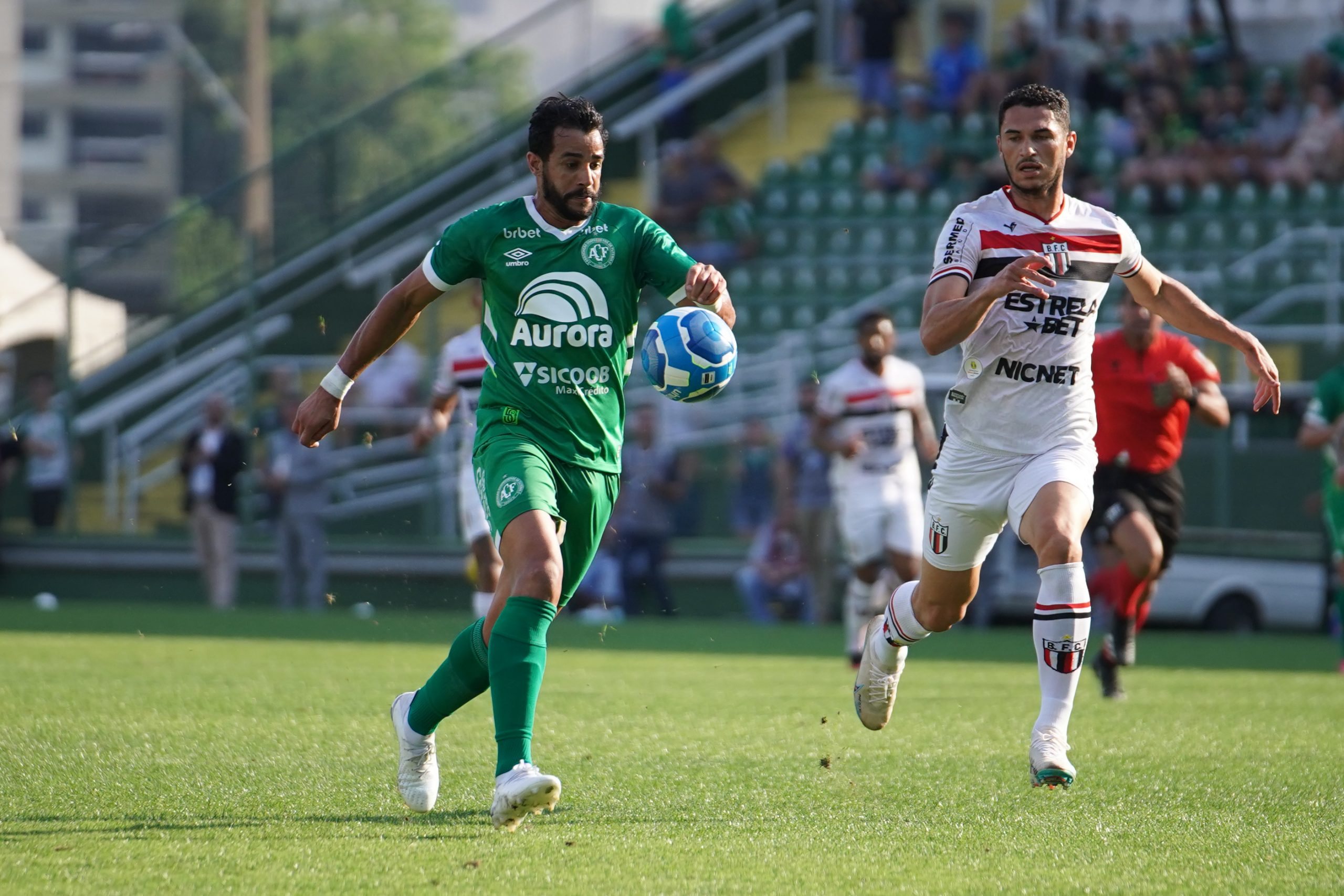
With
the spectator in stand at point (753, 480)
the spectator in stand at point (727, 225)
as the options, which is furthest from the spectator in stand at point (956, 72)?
the spectator in stand at point (753, 480)

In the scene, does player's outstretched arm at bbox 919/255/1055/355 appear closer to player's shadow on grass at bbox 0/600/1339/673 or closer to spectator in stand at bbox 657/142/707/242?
player's shadow on grass at bbox 0/600/1339/673

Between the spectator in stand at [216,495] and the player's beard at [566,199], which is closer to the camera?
the player's beard at [566,199]

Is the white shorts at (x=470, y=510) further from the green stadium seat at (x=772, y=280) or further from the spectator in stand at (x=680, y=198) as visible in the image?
the spectator in stand at (x=680, y=198)

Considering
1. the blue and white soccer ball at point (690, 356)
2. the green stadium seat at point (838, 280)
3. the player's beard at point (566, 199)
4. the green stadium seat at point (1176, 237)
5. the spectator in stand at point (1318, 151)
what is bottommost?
the blue and white soccer ball at point (690, 356)

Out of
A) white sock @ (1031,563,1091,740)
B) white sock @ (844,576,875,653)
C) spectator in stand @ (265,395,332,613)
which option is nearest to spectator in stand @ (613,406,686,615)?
spectator in stand @ (265,395,332,613)

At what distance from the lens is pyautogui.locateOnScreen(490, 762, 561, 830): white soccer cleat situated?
4961mm

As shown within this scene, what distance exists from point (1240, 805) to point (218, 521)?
1505cm

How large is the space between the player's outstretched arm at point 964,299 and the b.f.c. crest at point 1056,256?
75 millimetres

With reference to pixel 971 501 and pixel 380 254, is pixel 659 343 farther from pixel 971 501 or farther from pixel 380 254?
pixel 380 254

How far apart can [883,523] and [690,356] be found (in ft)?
23.3

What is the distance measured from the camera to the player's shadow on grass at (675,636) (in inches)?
545

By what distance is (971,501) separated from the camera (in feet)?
21.2

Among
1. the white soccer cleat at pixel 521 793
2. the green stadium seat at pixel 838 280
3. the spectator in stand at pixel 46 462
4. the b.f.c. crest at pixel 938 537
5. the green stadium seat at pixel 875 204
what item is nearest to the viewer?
the white soccer cleat at pixel 521 793

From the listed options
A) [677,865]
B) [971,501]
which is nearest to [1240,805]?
[971,501]
